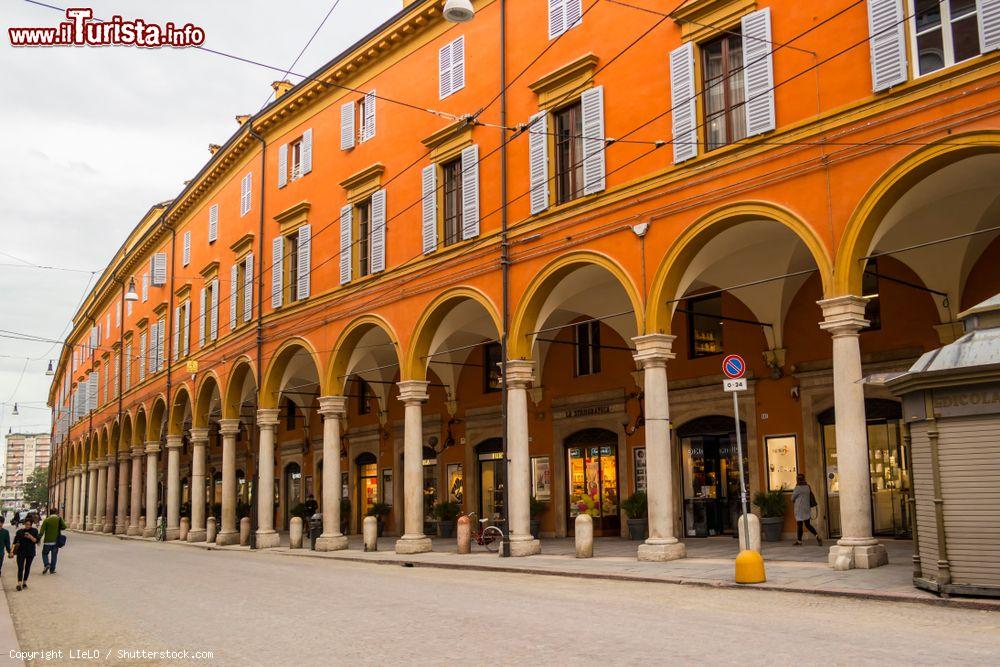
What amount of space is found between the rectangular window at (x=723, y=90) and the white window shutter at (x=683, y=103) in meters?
0.26

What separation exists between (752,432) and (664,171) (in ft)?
20.6

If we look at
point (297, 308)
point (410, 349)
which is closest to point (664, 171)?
point (410, 349)

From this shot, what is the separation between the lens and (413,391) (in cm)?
2181

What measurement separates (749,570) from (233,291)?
2422 cm

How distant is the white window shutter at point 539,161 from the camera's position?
18.7 metres

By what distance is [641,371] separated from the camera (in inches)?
840

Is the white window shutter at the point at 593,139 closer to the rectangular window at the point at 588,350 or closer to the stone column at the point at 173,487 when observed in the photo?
the rectangular window at the point at 588,350

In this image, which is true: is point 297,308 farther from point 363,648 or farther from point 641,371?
point 363,648

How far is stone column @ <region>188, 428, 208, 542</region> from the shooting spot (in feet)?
111

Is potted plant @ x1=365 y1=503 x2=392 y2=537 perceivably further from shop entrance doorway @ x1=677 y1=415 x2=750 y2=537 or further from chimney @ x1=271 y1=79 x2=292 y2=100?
chimney @ x1=271 y1=79 x2=292 y2=100

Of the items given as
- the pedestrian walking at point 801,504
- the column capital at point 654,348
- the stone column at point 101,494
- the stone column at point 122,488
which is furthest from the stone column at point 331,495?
the stone column at point 101,494

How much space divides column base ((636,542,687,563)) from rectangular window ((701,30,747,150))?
Result: 666 cm

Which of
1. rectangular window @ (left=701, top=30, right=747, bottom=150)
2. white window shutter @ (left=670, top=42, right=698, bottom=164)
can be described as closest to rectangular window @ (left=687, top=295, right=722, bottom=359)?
white window shutter @ (left=670, top=42, right=698, bottom=164)

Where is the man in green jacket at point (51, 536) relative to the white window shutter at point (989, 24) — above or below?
below
